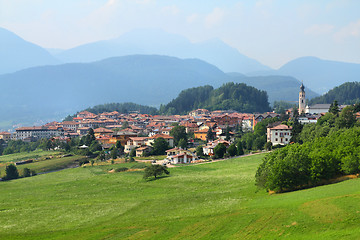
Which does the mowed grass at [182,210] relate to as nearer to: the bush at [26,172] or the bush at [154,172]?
the bush at [154,172]

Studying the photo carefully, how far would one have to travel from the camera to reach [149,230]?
2647cm

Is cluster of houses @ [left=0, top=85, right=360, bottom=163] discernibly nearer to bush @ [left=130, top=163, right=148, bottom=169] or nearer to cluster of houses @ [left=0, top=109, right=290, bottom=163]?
cluster of houses @ [left=0, top=109, right=290, bottom=163]

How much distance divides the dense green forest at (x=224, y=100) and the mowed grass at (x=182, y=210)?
117204mm

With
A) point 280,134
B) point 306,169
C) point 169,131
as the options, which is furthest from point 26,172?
point 306,169

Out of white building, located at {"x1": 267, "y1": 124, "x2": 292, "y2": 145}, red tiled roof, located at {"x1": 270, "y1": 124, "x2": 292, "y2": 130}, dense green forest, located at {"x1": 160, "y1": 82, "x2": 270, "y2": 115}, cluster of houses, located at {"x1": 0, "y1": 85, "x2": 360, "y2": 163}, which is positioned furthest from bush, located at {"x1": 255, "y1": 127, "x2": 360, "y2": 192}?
dense green forest, located at {"x1": 160, "y1": 82, "x2": 270, "y2": 115}

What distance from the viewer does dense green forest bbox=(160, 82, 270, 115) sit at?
6550 inches

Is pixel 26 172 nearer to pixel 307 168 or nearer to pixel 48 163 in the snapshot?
pixel 48 163

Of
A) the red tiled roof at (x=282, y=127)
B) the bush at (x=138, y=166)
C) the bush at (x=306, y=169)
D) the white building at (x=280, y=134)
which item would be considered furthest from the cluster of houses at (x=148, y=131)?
the bush at (x=306, y=169)

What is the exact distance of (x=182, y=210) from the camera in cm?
3103

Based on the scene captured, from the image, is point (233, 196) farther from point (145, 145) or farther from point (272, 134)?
point (145, 145)

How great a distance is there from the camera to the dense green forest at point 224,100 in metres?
166

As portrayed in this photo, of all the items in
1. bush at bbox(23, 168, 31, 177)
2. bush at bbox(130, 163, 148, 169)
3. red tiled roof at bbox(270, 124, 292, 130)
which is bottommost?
bush at bbox(23, 168, 31, 177)

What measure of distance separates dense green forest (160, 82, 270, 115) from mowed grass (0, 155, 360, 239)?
117204 mm

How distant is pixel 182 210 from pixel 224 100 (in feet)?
459
